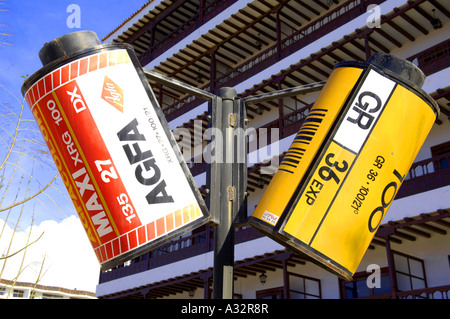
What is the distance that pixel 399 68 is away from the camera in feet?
9.91

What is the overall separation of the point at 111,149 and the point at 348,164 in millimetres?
1208

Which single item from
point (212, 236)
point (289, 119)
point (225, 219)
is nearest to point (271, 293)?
point (212, 236)

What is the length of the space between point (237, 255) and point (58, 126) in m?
17.0

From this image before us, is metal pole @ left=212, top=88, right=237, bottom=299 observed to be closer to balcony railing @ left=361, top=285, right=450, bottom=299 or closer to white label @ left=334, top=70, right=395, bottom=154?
white label @ left=334, top=70, right=395, bottom=154

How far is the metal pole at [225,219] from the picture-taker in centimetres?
298

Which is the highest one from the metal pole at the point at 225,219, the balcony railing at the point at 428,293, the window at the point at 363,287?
the window at the point at 363,287

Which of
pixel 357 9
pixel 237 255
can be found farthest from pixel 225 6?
pixel 237 255

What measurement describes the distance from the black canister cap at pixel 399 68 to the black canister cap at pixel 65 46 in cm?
157

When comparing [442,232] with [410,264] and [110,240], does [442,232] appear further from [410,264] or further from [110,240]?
[110,240]
